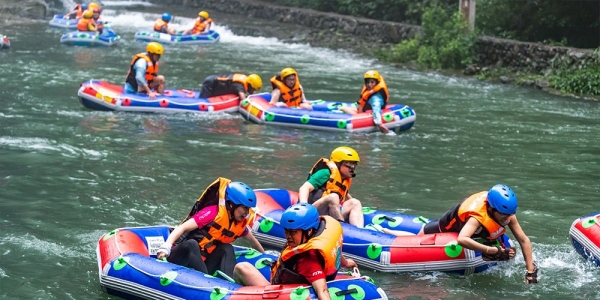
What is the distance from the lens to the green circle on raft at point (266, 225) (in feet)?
29.3

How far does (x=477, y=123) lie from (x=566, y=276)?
750 cm

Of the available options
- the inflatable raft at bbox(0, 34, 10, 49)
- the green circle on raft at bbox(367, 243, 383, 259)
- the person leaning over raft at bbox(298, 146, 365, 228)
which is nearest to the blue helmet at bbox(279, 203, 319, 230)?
the green circle on raft at bbox(367, 243, 383, 259)

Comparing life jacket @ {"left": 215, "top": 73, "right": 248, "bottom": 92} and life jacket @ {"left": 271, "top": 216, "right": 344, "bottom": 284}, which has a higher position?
life jacket @ {"left": 271, "top": 216, "right": 344, "bottom": 284}

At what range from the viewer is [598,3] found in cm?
2064

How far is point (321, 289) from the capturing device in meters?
6.59

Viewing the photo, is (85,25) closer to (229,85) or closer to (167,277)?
(229,85)

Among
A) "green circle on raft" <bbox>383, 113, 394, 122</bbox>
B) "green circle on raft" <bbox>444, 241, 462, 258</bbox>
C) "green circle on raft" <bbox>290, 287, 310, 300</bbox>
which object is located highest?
"green circle on raft" <bbox>290, 287, 310, 300</bbox>

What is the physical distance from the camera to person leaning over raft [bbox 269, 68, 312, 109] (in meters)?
15.1

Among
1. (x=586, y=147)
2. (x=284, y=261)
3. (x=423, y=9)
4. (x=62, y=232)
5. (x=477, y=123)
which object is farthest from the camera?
(x=423, y=9)

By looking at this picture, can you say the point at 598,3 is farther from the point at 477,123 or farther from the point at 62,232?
the point at 62,232

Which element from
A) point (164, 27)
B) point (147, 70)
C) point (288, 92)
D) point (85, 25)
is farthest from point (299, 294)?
point (164, 27)

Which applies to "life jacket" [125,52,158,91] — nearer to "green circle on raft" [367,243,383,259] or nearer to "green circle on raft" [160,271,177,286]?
"green circle on raft" [367,243,383,259]

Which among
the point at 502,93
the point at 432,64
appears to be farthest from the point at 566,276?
the point at 432,64

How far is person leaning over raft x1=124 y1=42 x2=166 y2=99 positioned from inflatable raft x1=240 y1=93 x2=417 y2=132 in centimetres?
191
